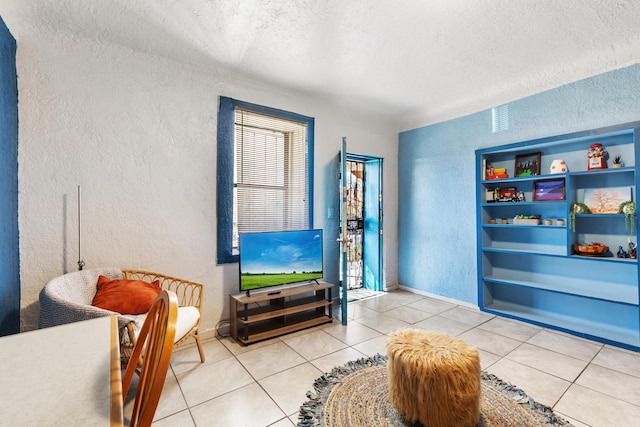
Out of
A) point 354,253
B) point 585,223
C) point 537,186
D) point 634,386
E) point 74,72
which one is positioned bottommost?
point 634,386

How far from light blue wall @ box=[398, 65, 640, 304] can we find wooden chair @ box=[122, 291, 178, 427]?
379 centimetres

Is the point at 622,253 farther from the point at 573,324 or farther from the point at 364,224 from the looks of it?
the point at 364,224

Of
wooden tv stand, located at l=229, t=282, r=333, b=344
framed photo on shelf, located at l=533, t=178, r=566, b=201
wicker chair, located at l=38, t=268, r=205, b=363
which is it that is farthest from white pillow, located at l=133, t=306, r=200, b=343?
framed photo on shelf, located at l=533, t=178, r=566, b=201

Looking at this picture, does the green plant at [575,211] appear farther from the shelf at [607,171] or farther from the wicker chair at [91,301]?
the wicker chair at [91,301]

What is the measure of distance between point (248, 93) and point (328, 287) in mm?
2326

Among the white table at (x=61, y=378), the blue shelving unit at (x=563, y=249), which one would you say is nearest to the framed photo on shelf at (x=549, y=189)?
the blue shelving unit at (x=563, y=249)

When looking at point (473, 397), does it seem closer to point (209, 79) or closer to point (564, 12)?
point (564, 12)

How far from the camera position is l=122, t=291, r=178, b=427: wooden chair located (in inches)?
28.9

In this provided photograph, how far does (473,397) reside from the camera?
1.60 m

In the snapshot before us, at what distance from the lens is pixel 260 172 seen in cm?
329

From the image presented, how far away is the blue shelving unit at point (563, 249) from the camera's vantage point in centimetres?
277

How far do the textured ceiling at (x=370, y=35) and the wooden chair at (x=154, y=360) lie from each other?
206cm

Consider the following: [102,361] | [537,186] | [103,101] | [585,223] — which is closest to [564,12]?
[537,186]

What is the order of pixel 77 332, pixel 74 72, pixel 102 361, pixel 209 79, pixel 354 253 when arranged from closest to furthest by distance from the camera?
pixel 102 361
pixel 77 332
pixel 74 72
pixel 209 79
pixel 354 253
